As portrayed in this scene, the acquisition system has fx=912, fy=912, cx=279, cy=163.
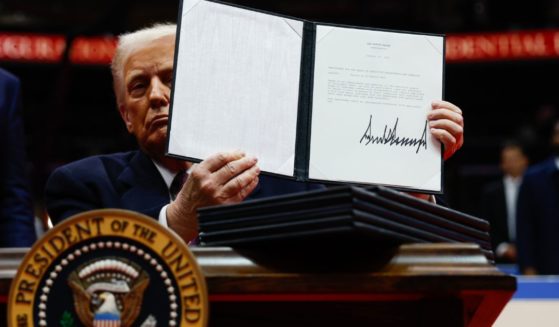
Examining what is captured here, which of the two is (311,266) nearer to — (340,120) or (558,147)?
(340,120)

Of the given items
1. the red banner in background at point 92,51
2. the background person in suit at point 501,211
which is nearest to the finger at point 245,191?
the background person in suit at point 501,211

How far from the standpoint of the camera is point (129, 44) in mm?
1615

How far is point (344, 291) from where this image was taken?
85 centimetres

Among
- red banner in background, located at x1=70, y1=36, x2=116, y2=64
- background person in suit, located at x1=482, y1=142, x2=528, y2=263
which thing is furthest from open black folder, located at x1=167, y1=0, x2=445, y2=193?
red banner in background, located at x1=70, y1=36, x2=116, y2=64

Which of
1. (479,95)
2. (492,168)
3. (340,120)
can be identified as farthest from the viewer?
(479,95)

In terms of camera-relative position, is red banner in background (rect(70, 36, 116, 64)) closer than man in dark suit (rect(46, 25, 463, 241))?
No

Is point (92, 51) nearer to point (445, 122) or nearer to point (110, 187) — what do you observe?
point (110, 187)

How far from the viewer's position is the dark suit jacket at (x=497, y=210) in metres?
6.75

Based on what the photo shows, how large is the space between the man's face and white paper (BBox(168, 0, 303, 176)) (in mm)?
308

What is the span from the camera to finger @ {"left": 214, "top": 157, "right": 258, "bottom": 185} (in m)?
1.17

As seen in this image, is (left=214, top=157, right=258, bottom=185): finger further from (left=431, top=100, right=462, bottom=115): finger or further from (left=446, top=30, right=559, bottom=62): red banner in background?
(left=446, top=30, right=559, bottom=62): red banner in background

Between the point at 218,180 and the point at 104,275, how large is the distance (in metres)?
0.37

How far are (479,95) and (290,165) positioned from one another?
1006 cm

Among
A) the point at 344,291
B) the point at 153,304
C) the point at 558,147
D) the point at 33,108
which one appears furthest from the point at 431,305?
the point at 33,108
